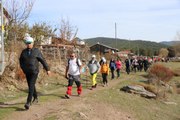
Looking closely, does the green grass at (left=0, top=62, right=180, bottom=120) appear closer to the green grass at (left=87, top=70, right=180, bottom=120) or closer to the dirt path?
the green grass at (left=87, top=70, right=180, bottom=120)

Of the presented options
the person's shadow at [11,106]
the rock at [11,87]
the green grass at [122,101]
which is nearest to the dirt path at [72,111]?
the person's shadow at [11,106]

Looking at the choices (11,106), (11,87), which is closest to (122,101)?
(11,87)

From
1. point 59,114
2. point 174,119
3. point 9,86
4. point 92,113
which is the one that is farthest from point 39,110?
point 174,119

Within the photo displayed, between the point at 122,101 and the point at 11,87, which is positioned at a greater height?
the point at 11,87

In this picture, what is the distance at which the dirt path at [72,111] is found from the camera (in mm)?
10516

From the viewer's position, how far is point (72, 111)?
37.5 ft

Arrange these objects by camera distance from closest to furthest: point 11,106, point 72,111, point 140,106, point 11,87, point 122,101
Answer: point 72,111 < point 11,106 < point 11,87 < point 122,101 < point 140,106

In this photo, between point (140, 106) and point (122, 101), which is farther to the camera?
point (140, 106)

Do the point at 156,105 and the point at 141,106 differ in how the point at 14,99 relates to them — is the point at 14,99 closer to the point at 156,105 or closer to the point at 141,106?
the point at 141,106

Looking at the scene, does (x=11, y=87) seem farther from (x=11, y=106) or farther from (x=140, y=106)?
(x=140, y=106)

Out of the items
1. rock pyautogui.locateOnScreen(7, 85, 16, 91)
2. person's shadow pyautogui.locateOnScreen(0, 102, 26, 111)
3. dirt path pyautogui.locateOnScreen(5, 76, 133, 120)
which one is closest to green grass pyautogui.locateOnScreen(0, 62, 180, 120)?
person's shadow pyautogui.locateOnScreen(0, 102, 26, 111)

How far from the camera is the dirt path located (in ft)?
34.5

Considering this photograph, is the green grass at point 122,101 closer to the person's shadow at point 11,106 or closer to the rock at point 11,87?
the person's shadow at point 11,106

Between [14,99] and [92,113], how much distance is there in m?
3.24
